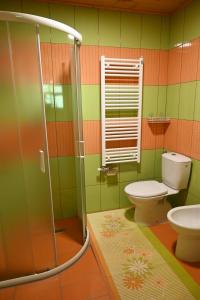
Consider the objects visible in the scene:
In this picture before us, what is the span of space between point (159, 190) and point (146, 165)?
0.50 meters

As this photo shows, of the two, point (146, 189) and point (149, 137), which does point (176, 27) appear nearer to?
point (149, 137)

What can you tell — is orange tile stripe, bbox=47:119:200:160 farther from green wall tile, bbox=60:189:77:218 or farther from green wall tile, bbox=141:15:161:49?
green wall tile, bbox=141:15:161:49

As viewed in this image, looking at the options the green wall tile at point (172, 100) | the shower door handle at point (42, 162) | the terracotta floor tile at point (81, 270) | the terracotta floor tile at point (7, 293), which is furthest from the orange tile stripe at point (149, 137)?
the terracotta floor tile at point (7, 293)

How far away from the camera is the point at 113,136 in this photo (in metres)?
2.44

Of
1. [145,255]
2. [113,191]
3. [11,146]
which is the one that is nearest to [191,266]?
[145,255]

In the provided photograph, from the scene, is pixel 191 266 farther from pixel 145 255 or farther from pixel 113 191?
pixel 113 191

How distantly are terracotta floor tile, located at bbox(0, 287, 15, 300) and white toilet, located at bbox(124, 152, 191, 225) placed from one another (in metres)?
1.32

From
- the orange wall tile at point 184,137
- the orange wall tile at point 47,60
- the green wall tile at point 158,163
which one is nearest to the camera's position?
the orange wall tile at point 47,60

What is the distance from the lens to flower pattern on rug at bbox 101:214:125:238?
2229 mm

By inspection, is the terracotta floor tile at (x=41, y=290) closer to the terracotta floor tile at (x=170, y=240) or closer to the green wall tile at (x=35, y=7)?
Result: the terracotta floor tile at (x=170, y=240)

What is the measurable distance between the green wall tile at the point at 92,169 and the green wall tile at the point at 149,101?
805 mm

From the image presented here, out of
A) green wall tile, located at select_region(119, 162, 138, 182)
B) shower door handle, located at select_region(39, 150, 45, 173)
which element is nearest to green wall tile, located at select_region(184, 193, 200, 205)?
green wall tile, located at select_region(119, 162, 138, 182)

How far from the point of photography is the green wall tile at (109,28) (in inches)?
87.3

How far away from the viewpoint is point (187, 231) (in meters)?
1.67
